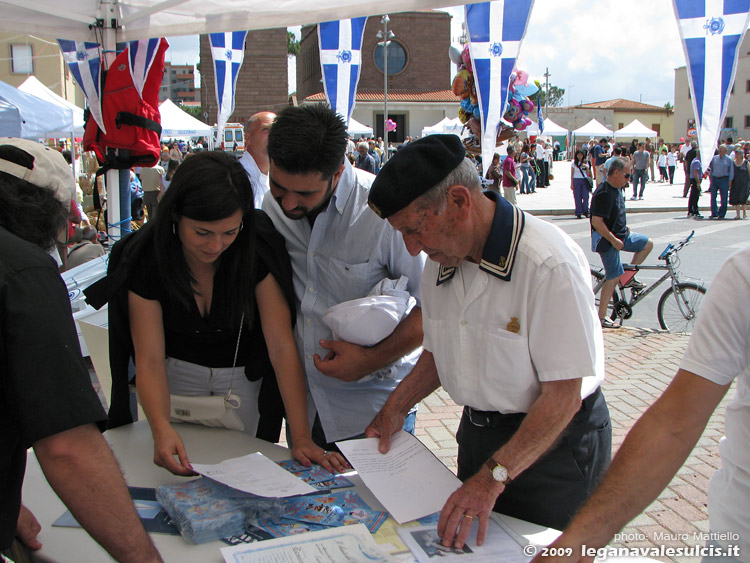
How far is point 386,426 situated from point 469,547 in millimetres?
506

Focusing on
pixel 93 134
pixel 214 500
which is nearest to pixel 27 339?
pixel 214 500

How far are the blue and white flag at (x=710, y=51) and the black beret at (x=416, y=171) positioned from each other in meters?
1.58

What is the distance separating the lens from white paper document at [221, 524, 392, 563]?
58.1 inches

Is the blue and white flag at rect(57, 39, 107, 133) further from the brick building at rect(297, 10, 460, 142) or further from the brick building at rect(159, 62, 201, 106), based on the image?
the brick building at rect(159, 62, 201, 106)

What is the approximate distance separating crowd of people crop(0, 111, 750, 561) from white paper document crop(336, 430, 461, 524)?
0.20ft

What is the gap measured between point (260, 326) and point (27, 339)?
42.4 inches

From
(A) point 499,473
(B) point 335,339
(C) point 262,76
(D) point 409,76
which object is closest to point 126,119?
(B) point 335,339

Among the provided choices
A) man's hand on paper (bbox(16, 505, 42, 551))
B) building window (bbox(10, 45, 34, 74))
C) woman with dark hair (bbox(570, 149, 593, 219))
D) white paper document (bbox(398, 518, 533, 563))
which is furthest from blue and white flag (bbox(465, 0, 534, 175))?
building window (bbox(10, 45, 34, 74))

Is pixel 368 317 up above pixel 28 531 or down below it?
above

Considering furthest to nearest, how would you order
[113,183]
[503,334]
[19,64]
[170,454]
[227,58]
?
[19,64] < [227,58] < [113,183] < [170,454] < [503,334]

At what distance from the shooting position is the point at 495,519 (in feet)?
5.41

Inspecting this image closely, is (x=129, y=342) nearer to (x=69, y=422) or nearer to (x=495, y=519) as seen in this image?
(x=69, y=422)

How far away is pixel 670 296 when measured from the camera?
22.1 ft

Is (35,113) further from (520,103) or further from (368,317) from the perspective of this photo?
(368,317)
